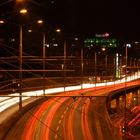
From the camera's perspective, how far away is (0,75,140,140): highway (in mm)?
29062

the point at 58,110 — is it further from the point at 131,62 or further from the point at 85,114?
the point at 131,62

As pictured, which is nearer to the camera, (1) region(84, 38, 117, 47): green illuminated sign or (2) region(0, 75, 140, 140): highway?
(2) region(0, 75, 140, 140): highway

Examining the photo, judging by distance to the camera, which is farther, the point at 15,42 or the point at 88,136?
the point at 15,42

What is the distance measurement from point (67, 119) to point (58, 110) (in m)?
5.12

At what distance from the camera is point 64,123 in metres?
34.0

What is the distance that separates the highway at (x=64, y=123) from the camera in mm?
29062

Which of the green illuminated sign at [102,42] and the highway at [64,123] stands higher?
the green illuminated sign at [102,42]

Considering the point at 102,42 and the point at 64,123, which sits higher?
the point at 102,42

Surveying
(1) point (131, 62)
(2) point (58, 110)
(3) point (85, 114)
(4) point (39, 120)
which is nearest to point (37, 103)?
(2) point (58, 110)

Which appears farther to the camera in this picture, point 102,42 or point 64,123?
point 102,42

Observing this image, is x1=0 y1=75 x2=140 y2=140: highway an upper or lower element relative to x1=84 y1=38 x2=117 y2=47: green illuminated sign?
lower

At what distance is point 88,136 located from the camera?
29.7 meters

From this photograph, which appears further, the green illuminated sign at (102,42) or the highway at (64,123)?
the green illuminated sign at (102,42)

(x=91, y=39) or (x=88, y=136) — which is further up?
(x=91, y=39)
